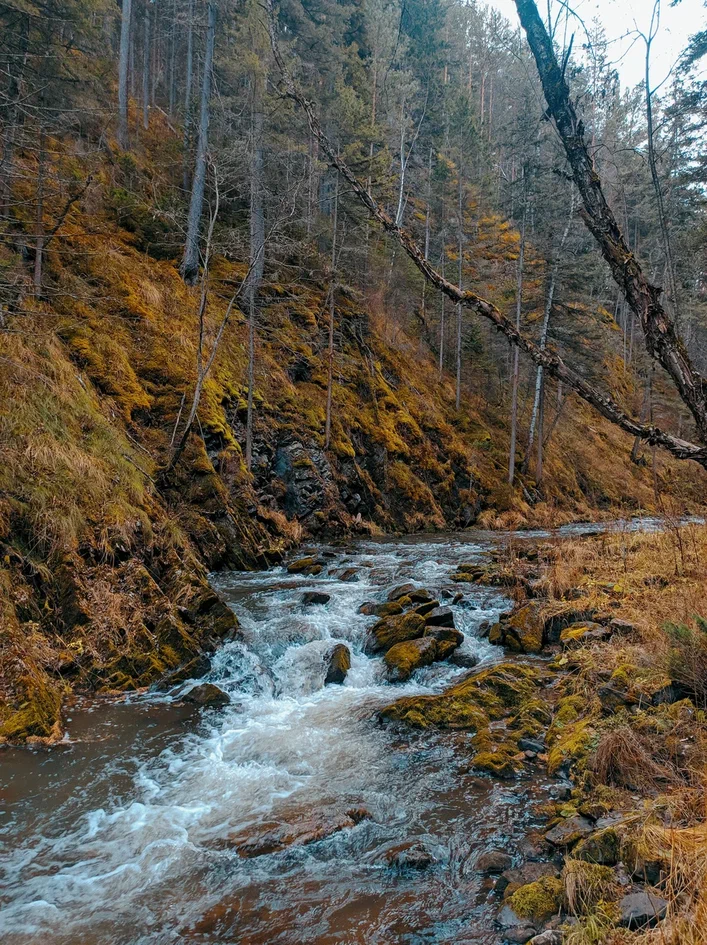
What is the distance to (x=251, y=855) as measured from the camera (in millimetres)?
4367

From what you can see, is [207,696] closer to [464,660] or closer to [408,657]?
[408,657]

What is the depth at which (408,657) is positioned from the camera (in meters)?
8.12

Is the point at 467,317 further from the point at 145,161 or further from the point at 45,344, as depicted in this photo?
the point at 45,344

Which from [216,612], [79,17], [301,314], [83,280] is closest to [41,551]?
[216,612]

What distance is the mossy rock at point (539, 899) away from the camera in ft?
11.1

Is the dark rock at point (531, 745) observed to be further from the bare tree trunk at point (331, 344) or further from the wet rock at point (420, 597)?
the bare tree trunk at point (331, 344)

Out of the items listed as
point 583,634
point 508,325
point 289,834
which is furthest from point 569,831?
point 583,634

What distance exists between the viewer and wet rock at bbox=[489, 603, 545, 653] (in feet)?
27.6

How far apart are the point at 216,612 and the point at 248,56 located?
20.1 metres

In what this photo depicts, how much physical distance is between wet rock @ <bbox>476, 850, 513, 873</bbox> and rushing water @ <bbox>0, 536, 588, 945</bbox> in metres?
0.09

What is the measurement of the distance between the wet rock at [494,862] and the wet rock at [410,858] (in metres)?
0.36

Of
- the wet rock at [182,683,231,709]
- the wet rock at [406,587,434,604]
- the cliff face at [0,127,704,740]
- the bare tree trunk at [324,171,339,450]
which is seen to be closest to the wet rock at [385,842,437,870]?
the wet rock at [182,683,231,709]

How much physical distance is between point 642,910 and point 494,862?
4.46 feet

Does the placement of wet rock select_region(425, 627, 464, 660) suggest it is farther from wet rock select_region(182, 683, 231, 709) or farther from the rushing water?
wet rock select_region(182, 683, 231, 709)
